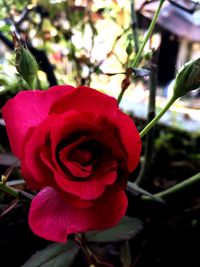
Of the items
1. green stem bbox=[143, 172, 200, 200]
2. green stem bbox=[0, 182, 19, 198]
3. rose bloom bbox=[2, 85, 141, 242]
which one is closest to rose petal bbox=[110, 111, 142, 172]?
rose bloom bbox=[2, 85, 141, 242]

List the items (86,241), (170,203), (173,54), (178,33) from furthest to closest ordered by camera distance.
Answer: (173,54) → (178,33) → (170,203) → (86,241)

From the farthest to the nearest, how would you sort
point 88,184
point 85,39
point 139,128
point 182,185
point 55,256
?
point 85,39, point 139,128, point 182,185, point 55,256, point 88,184

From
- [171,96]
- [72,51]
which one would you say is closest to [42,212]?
[171,96]

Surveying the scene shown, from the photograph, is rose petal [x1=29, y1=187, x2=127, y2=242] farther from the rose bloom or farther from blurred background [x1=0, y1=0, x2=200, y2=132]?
blurred background [x1=0, y1=0, x2=200, y2=132]

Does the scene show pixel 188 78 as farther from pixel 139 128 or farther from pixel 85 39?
pixel 85 39

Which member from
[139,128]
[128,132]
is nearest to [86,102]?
[128,132]

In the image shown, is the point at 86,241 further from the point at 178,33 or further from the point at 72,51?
the point at 178,33
